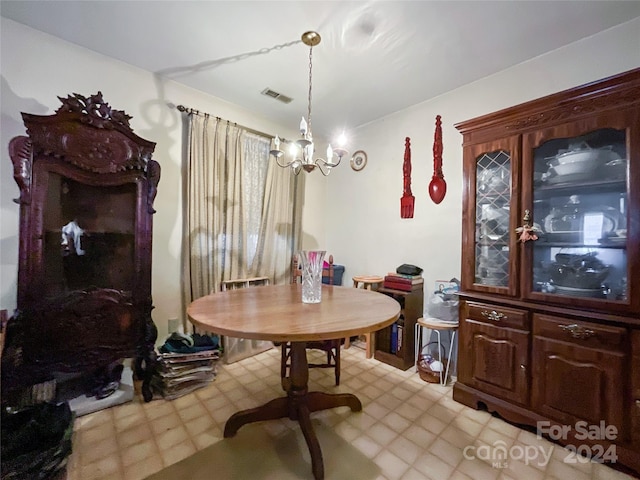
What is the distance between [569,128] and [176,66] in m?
2.80

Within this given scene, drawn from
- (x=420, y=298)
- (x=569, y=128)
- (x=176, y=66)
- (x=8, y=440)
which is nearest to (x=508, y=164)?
(x=569, y=128)

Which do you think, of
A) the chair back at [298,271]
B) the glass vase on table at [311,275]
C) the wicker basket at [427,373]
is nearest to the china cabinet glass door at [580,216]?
the wicker basket at [427,373]

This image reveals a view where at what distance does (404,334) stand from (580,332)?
122cm

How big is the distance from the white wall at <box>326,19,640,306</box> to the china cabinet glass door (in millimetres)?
613

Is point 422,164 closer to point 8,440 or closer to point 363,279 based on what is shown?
point 363,279

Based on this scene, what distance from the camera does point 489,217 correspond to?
1907 mm

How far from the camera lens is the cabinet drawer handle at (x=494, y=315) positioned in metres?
1.73

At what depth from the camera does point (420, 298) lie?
8.34 ft

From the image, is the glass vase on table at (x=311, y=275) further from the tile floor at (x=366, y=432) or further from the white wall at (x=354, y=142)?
the white wall at (x=354, y=142)

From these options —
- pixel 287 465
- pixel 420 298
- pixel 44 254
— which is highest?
pixel 44 254

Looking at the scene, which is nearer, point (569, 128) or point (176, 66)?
point (569, 128)

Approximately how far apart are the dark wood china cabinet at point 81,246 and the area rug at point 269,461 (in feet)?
2.57

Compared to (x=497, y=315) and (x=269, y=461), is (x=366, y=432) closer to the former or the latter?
(x=269, y=461)

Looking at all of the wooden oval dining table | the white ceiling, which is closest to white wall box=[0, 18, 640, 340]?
the white ceiling
